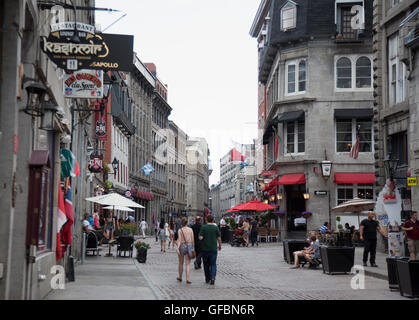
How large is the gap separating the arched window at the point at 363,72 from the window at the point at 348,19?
156cm

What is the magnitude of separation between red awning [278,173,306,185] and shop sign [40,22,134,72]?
2700 cm

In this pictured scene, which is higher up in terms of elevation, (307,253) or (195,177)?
(195,177)

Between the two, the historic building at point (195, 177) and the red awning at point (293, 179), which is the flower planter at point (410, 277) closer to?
the red awning at point (293, 179)

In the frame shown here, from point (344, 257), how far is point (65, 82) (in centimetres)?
941

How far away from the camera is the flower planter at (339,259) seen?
19547mm

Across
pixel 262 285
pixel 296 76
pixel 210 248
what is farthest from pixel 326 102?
pixel 210 248

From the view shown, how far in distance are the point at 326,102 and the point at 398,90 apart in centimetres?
1415

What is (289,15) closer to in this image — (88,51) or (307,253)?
(307,253)

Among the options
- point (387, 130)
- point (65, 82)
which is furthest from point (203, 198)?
point (65, 82)

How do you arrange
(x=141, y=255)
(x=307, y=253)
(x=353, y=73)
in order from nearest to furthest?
(x=307, y=253) → (x=141, y=255) → (x=353, y=73)

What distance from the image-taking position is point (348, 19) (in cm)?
4172

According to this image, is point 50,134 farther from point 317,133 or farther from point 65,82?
point 317,133

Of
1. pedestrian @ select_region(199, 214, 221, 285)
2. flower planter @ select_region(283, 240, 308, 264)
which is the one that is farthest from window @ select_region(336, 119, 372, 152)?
pedestrian @ select_region(199, 214, 221, 285)

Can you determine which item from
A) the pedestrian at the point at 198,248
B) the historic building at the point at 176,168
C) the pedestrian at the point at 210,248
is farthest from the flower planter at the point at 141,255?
the historic building at the point at 176,168
